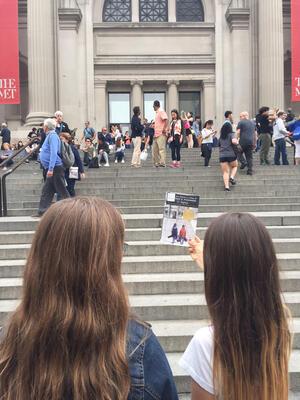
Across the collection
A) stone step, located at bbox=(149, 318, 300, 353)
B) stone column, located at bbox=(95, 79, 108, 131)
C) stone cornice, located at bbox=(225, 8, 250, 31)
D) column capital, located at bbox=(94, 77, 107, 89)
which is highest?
stone cornice, located at bbox=(225, 8, 250, 31)

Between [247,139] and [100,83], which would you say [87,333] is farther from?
[100,83]

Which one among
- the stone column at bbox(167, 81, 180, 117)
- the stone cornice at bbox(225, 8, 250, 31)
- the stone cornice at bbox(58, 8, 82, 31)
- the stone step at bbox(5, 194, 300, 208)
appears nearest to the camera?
the stone step at bbox(5, 194, 300, 208)

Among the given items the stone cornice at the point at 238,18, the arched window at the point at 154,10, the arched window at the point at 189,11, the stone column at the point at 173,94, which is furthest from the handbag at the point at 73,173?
the arched window at the point at 189,11

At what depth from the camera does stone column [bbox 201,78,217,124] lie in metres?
28.0

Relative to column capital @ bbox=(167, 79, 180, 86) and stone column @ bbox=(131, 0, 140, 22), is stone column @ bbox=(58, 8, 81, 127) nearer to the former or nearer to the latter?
stone column @ bbox=(131, 0, 140, 22)

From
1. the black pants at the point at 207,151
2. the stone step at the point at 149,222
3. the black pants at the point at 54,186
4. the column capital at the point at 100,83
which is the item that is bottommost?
the stone step at the point at 149,222

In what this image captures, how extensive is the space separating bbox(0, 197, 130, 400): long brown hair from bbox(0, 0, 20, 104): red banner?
73.8 ft

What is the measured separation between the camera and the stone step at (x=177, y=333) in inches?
204

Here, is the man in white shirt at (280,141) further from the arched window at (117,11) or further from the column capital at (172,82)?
the arched window at (117,11)

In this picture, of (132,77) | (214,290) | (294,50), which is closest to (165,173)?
(214,290)

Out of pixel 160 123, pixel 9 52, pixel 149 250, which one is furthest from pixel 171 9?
pixel 149 250

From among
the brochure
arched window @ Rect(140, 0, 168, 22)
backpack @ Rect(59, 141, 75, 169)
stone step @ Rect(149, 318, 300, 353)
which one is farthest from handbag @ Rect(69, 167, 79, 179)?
arched window @ Rect(140, 0, 168, 22)

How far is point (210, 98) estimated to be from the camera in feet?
92.1

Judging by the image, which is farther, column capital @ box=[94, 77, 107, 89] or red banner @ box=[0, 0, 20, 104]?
column capital @ box=[94, 77, 107, 89]
